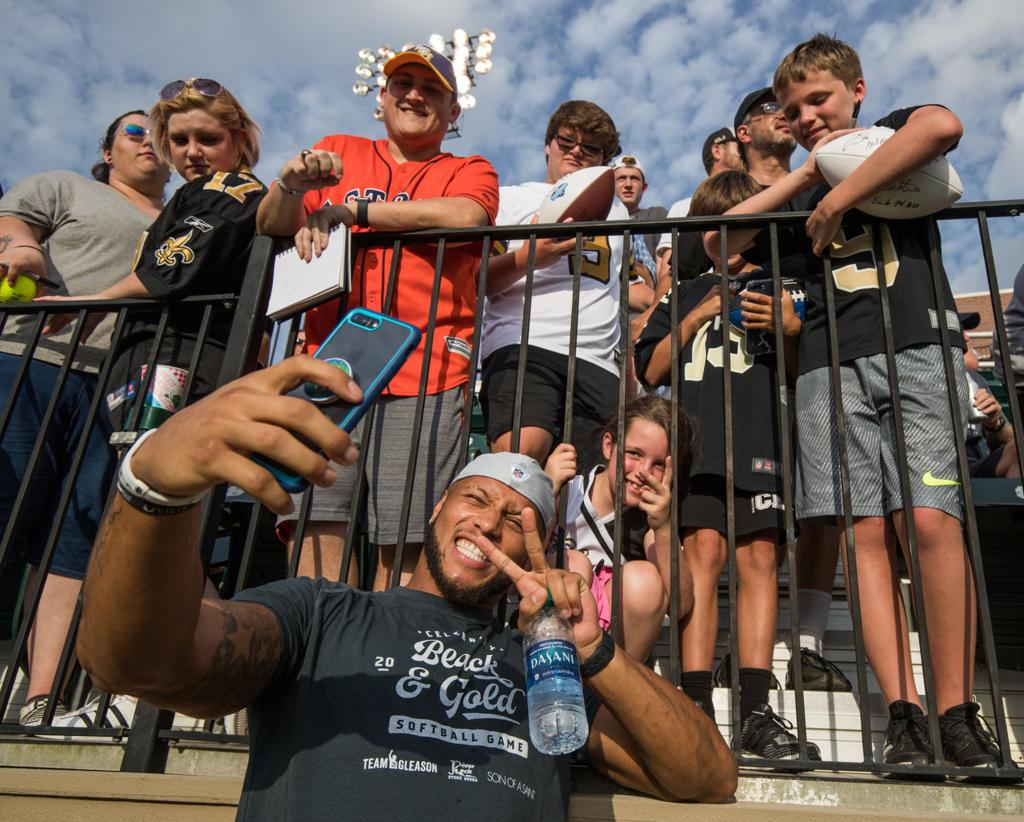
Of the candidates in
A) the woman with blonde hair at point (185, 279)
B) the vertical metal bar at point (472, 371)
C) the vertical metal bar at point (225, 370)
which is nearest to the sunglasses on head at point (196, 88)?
the woman with blonde hair at point (185, 279)

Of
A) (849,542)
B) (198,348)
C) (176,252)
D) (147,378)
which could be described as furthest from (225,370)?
(849,542)

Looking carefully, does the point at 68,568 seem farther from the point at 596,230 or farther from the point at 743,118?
the point at 743,118

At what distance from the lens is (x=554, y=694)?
5.95ft

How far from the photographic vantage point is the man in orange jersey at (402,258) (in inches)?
119

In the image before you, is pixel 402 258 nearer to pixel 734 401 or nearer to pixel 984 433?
pixel 734 401

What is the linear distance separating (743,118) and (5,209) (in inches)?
141

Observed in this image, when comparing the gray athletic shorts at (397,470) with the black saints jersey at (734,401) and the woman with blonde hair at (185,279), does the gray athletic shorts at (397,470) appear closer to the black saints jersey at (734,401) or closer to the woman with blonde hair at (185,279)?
the woman with blonde hair at (185,279)

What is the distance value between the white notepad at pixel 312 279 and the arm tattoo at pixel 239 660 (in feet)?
4.10

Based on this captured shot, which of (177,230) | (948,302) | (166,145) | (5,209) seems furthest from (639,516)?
(5,209)

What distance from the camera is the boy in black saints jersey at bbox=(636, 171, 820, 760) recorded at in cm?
288

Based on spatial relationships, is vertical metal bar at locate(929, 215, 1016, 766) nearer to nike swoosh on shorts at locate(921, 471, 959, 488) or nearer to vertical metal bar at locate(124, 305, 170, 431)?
nike swoosh on shorts at locate(921, 471, 959, 488)

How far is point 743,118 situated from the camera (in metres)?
4.72

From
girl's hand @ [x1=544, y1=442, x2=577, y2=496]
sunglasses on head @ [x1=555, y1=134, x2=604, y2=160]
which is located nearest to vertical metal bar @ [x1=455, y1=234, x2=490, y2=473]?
girl's hand @ [x1=544, y1=442, x2=577, y2=496]

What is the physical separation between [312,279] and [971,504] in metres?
2.12
